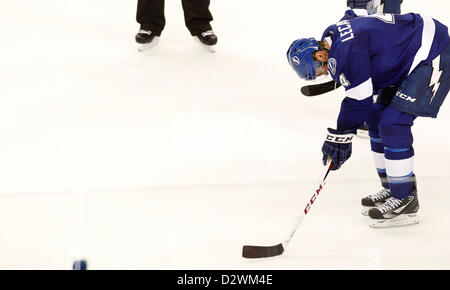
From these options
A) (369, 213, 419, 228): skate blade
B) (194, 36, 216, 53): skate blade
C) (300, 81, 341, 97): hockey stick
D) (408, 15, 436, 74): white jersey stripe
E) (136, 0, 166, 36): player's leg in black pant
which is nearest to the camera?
(408, 15, 436, 74): white jersey stripe

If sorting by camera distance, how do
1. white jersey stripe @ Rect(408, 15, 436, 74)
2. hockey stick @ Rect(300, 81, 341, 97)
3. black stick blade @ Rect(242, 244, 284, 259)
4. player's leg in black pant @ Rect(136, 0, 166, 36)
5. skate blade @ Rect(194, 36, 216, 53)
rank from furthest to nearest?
skate blade @ Rect(194, 36, 216, 53)
player's leg in black pant @ Rect(136, 0, 166, 36)
hockey stick @ Rect(300, 81, 341, 97)
white jersey stripe @ Rect(408, 15, 436, 74)
black stick blade @ Rect(242, 244, 284, 259)

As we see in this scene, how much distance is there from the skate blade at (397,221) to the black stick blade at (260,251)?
419mm

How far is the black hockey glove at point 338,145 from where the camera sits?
2715 millimetres

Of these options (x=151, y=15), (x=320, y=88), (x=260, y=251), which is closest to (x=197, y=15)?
(x=151, y=15)

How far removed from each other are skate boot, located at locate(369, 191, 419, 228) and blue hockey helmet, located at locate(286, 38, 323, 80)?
55 cm

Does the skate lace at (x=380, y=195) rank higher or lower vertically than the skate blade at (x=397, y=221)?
higher

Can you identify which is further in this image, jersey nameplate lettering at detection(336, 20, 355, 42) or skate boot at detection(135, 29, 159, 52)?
skate boot at detection(135, 29, 159, 52)

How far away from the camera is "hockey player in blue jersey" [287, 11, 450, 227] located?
8.59ft

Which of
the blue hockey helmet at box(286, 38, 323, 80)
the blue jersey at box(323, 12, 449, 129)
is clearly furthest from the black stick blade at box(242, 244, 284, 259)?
the blue hockey helmet at box(286, 38, 323, 80)

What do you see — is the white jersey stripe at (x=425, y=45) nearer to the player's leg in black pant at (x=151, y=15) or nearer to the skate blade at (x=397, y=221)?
the skate blade at (x=397, y=221)

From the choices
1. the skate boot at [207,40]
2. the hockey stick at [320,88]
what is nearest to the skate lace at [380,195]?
the hockey stick at [320,88]

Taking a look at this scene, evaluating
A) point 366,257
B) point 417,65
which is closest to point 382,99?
point 417,65

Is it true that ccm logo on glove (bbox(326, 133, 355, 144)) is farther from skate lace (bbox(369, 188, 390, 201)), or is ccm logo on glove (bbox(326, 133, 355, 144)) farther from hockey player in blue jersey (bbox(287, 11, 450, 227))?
skate lace (bbox(369, 188, 390, 201))

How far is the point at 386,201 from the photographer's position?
2.87 m
